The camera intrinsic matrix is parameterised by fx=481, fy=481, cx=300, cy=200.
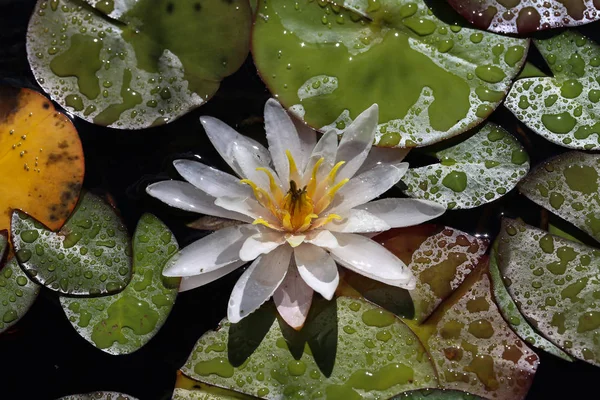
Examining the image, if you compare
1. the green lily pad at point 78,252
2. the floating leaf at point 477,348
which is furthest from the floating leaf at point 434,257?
the green lily pad at point 78,252

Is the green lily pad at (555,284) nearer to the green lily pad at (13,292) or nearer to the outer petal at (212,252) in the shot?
the outer petal at (212,252)

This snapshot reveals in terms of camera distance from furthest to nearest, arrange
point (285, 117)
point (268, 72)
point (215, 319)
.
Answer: point (215, 319) < point (268, 72) < point (285, 117)

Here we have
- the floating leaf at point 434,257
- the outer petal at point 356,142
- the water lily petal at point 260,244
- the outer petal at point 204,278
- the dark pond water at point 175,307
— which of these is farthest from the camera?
the dark pond water at point 175,307

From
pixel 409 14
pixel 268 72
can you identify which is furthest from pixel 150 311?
pixel 409 14

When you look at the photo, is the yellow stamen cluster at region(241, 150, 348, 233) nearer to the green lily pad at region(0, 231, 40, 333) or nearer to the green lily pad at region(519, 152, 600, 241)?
the green lily pad at region(519, 152, 600, 241)

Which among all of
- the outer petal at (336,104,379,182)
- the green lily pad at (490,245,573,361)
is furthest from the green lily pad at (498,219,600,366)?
the outer petal at (336,104,379,182)

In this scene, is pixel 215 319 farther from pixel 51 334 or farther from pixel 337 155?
pixel 337 155
